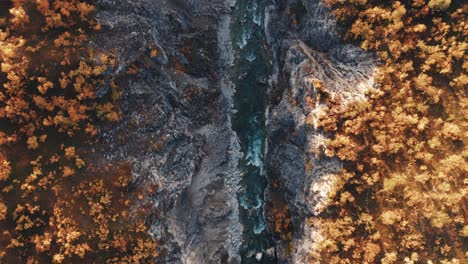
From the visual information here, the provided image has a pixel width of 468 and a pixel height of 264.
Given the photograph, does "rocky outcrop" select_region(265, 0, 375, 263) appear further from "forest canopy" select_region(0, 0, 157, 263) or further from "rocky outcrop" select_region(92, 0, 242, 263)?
"forest canopy" select_region(0, 0, 157, 263)

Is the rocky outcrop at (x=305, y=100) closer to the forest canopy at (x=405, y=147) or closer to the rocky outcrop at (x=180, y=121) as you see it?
the forest canopy at (x=405, y=147)

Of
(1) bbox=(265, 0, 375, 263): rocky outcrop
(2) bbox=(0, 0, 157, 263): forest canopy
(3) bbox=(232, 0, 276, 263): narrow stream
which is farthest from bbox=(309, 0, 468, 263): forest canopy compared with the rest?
(2) bbox=(0, 0, 157, 263): forest canopy

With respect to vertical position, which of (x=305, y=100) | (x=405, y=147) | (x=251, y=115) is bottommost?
(x=405, y=147)

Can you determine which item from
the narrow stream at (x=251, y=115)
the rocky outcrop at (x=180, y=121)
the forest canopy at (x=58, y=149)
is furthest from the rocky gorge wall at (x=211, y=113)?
the forest canopy at (x=58, y=149)

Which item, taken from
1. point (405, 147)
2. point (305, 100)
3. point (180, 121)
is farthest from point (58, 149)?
point (405, 147)

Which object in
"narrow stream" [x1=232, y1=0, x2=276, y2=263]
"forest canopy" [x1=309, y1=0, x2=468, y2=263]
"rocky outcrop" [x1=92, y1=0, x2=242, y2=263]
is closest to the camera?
"forest canopy" [x1=309, y1=0, x2=468, y2=263]

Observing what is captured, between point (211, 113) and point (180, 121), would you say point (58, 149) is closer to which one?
point (180, 121)
